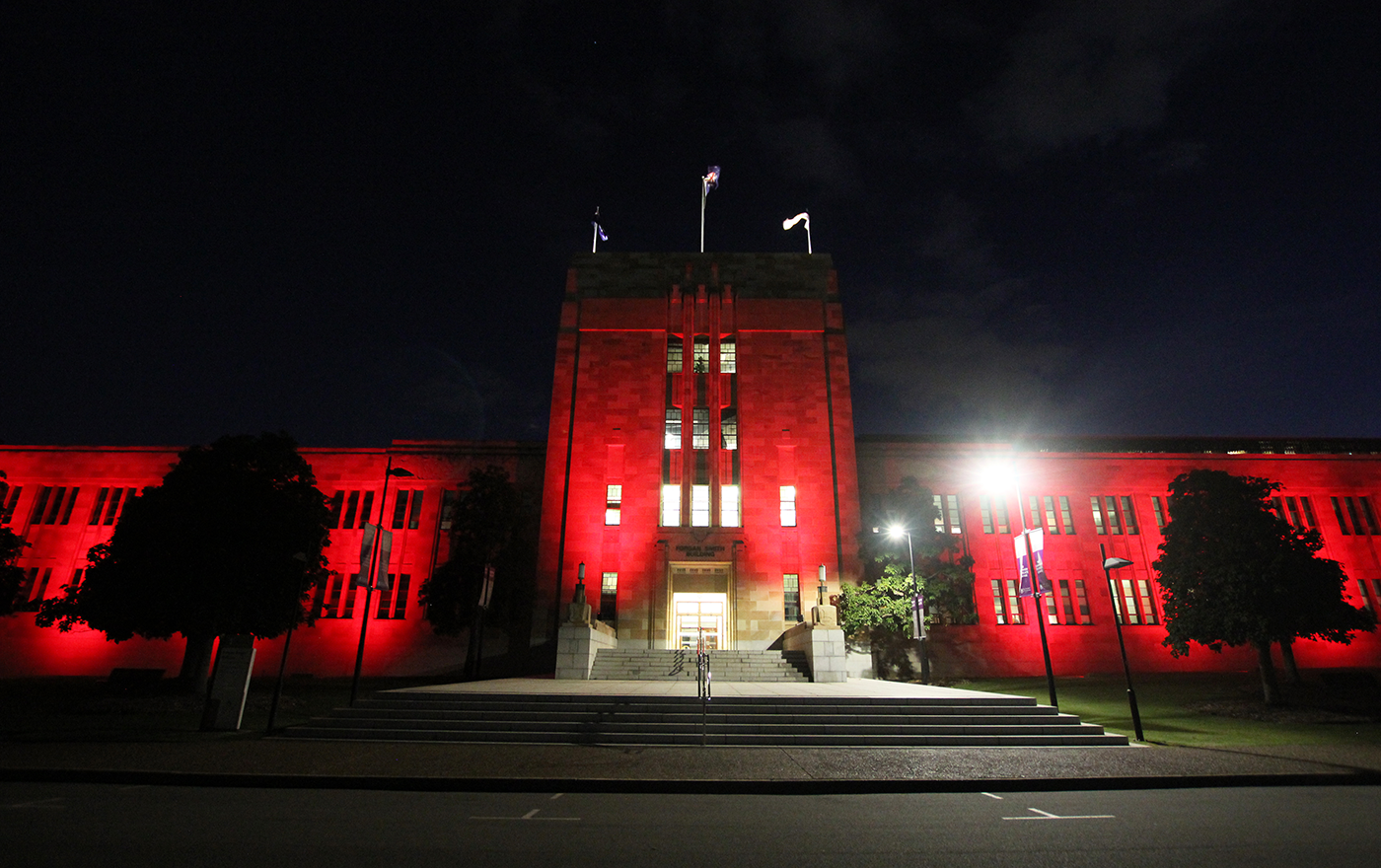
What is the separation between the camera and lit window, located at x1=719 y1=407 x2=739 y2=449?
37.1 metres

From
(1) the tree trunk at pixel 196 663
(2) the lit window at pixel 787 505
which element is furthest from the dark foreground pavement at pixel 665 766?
(2) the lit window at pixel 787 505

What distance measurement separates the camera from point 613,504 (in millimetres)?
35906

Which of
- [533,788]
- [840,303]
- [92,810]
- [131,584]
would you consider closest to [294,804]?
[92,810]

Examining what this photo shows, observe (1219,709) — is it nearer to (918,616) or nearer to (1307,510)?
(918,616)

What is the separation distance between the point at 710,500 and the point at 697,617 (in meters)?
→ 6.51

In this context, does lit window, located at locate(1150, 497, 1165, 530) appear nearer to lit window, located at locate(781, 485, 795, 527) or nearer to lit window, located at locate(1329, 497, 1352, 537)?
lit window, located at locate(1329, 497, 1352, 537)

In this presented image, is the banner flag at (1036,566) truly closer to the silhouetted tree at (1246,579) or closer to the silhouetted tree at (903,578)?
the silhouetted tree at (903,578)

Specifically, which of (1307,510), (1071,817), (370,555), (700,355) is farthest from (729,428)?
(1307,510)

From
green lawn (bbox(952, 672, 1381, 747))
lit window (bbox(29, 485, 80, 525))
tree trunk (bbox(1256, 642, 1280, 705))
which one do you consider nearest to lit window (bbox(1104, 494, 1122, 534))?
green lawn (bbox(952, 672, 1381, 747))

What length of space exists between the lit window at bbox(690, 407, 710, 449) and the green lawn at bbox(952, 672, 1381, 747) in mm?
18655

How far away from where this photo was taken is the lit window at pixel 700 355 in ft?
129

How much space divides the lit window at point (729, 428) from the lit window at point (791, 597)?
818 cm

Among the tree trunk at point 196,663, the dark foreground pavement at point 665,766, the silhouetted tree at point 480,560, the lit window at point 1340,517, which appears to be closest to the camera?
the dark foreground pavement at point 665,766

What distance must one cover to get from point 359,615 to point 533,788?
30267 millimetres
